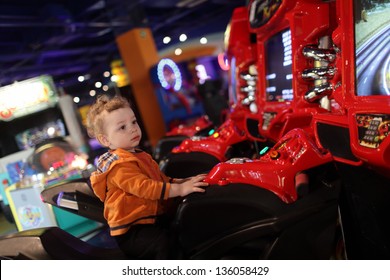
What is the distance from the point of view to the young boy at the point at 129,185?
4.12 ft

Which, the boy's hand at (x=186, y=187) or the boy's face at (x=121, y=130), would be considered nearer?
the boy's face at (x=121, y=130)

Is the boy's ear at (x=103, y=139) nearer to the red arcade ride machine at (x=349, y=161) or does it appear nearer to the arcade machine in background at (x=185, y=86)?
the red arcade ride machine at (x=349, y=161)

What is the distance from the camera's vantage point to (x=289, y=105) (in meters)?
2.12

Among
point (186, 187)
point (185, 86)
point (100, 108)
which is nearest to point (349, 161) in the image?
point (186, 187)

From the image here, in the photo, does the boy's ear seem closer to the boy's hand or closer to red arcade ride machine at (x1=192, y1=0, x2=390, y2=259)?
the boy's hand

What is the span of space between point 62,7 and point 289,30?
668 centimetres

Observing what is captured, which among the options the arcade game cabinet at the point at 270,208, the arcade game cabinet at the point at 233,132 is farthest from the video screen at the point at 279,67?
the arcade game cabinet at the point at 270,208

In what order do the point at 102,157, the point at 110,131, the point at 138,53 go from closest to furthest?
the point at 110,131 < the point at 102,157 < the point at 138,53

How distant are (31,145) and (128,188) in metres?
1.90

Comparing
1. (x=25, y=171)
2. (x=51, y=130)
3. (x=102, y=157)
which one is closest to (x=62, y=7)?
(x=51, y=130)

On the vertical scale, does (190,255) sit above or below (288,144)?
below

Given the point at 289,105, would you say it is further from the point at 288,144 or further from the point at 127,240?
the point at 127,240

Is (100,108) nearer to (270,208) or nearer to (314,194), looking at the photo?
(270,208)

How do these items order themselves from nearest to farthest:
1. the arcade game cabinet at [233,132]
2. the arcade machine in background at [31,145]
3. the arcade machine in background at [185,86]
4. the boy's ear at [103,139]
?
the boy's ear at [103,139], the arcade game cabinet at [233,132], the arcade machine in background at [31,145], the arcade machine in background at [185,86]
